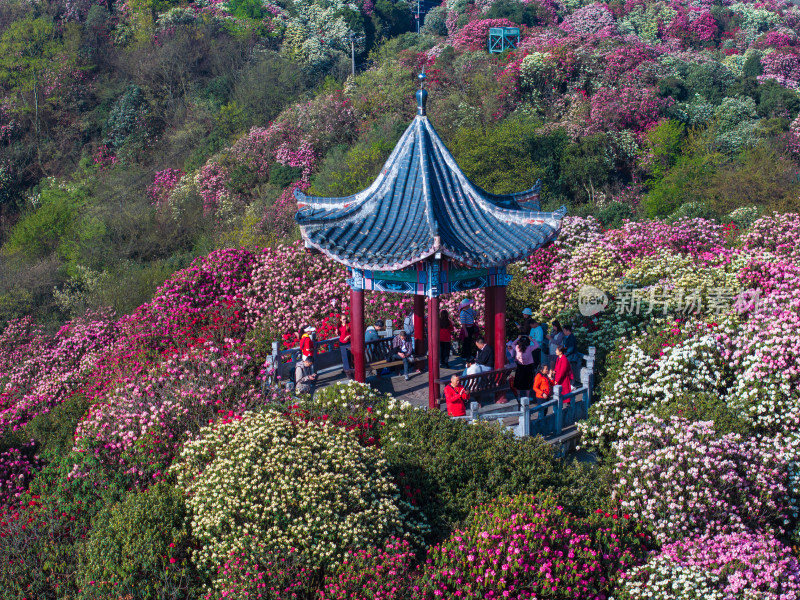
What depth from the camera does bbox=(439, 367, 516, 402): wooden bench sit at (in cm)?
1248

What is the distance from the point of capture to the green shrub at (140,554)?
948cm

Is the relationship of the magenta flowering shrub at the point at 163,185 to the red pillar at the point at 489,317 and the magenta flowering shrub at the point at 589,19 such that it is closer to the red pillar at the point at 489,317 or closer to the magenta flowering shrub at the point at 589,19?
the red pillar at the point at 489,317

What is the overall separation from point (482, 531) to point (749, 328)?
22.4 feet

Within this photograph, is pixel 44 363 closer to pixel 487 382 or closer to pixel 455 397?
pixel 455 397

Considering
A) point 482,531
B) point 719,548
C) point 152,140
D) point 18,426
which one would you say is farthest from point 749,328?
point 152,140

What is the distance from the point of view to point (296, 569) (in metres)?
9.19

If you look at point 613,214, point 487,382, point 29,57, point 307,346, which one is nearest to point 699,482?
point 487,382

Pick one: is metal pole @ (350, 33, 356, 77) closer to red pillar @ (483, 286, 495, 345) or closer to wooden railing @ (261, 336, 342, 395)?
wooden railing @ (261, 336, 342, 395)

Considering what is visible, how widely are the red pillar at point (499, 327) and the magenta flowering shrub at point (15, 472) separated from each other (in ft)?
29.1

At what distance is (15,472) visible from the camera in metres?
15.5

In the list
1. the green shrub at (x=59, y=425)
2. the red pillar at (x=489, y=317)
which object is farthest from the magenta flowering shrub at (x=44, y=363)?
the red pillar at (x=489, y=317)

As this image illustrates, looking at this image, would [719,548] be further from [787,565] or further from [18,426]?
[18,426]

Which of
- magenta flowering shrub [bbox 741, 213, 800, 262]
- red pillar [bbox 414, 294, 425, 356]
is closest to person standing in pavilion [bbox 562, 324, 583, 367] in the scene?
red pillar [bbox 414, 294, 425, 356]

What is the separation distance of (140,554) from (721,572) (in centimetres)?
698
